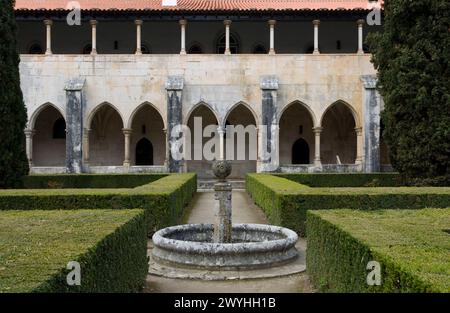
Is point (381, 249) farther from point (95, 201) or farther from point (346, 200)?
point (95, 201)

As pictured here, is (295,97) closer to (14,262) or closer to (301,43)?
(301,43)

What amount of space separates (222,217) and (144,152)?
19.5m

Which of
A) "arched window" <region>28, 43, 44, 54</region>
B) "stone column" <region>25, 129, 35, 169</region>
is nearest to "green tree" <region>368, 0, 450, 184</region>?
"stone column" <region>25, 129, 35, 169</region>

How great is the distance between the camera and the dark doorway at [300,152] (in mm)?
27469

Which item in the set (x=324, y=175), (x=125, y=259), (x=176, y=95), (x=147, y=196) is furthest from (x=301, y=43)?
(x=125, y=259)

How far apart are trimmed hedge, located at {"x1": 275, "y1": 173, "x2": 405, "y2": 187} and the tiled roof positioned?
333 inches

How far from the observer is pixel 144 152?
27578 mm

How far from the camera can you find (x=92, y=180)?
20.2 metres

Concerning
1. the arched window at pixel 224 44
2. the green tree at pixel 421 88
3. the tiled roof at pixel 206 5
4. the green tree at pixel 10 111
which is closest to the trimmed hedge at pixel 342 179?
the green tree at pixel 421 88

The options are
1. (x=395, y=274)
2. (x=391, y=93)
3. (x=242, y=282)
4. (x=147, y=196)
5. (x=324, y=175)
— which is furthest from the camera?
(x=324, y=175)

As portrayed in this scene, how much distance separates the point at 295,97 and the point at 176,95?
567 cm

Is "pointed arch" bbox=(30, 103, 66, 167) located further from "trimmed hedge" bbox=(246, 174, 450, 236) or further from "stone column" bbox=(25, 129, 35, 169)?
"trimmed hedge" bbox=(246, 174, 450, 236)

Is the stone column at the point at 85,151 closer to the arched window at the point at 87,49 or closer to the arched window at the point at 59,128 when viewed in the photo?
the arched window at the point at 59,128

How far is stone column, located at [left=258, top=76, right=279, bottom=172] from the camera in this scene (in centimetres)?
2247
